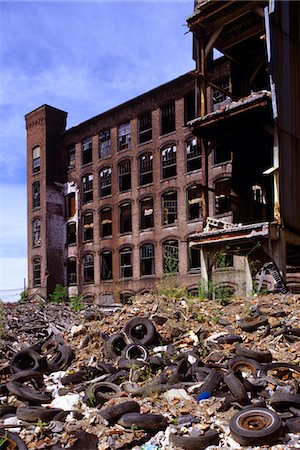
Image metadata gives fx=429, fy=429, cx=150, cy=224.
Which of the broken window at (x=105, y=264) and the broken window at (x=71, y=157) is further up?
the broken window at (x=71, y=157)

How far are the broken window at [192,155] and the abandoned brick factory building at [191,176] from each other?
0.07 meters

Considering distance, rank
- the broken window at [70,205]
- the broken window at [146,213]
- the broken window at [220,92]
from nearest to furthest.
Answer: the broken window at [220,92] < the broken window at [146,213] < the broken window at [70,205]

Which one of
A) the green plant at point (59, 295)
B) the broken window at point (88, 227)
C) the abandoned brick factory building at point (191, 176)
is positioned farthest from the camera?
the broken window at point (88, 227)

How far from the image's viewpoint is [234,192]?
18.7 m

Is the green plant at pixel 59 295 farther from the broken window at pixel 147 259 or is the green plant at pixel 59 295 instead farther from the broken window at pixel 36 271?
the broken window at pixel 147 259

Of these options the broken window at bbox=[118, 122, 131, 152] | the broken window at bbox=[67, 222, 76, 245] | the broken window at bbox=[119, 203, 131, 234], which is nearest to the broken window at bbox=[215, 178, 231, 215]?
the broken window at bbox=[119, 203, 131, 234]

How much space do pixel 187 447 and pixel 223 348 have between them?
11.1ft

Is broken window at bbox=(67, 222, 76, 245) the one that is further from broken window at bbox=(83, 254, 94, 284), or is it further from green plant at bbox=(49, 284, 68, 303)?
green plant at bbox=(49, 284, 68, 303)

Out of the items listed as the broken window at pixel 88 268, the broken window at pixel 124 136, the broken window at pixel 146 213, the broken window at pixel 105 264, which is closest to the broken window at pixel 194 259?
the broken window at pixel 146 213

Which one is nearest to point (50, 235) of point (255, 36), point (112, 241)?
point (112, 241)

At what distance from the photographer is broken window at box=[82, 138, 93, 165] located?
35.1m

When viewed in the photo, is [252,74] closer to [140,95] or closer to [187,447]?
[140,95]

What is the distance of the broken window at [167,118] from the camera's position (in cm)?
2914

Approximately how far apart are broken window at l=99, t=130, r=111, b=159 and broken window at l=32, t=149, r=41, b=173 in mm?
6296
